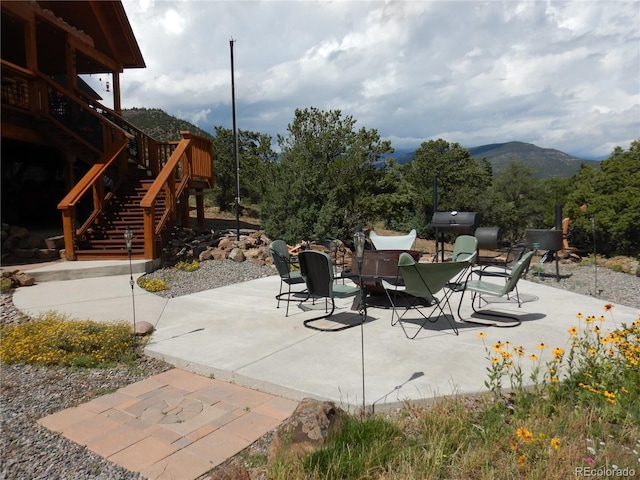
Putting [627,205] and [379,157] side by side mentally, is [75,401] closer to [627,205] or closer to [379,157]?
[379,157]

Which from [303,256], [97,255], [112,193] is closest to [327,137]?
[112,193]

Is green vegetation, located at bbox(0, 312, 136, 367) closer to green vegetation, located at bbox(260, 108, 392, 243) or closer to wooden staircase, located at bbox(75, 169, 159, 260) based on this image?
wooden staircase, located at bbox(75, 169, 159, 260)

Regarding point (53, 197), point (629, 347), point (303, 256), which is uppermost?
point (53, 197)

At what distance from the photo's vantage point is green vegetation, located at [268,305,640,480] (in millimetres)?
1953

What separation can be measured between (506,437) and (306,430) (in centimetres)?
104

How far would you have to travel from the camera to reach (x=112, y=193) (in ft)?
34.0

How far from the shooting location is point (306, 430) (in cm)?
221

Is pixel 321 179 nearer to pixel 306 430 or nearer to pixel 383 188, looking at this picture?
pixel 383 188

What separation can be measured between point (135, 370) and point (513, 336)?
11.5ft

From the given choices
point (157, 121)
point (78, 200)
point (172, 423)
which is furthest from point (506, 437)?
point (157, 121)

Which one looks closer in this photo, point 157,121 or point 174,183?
point 174,183

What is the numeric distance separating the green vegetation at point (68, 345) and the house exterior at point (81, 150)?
4.11 metres

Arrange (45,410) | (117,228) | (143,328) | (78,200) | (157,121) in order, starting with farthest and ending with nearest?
(157,121) → (117,228) → (78,200) → (143,328) → (45,410)

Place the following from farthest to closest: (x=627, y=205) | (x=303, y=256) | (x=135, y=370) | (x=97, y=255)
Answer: (x=627, y=205), (x=97, y=255), (x=303, y=256), (x=135, y=370)
